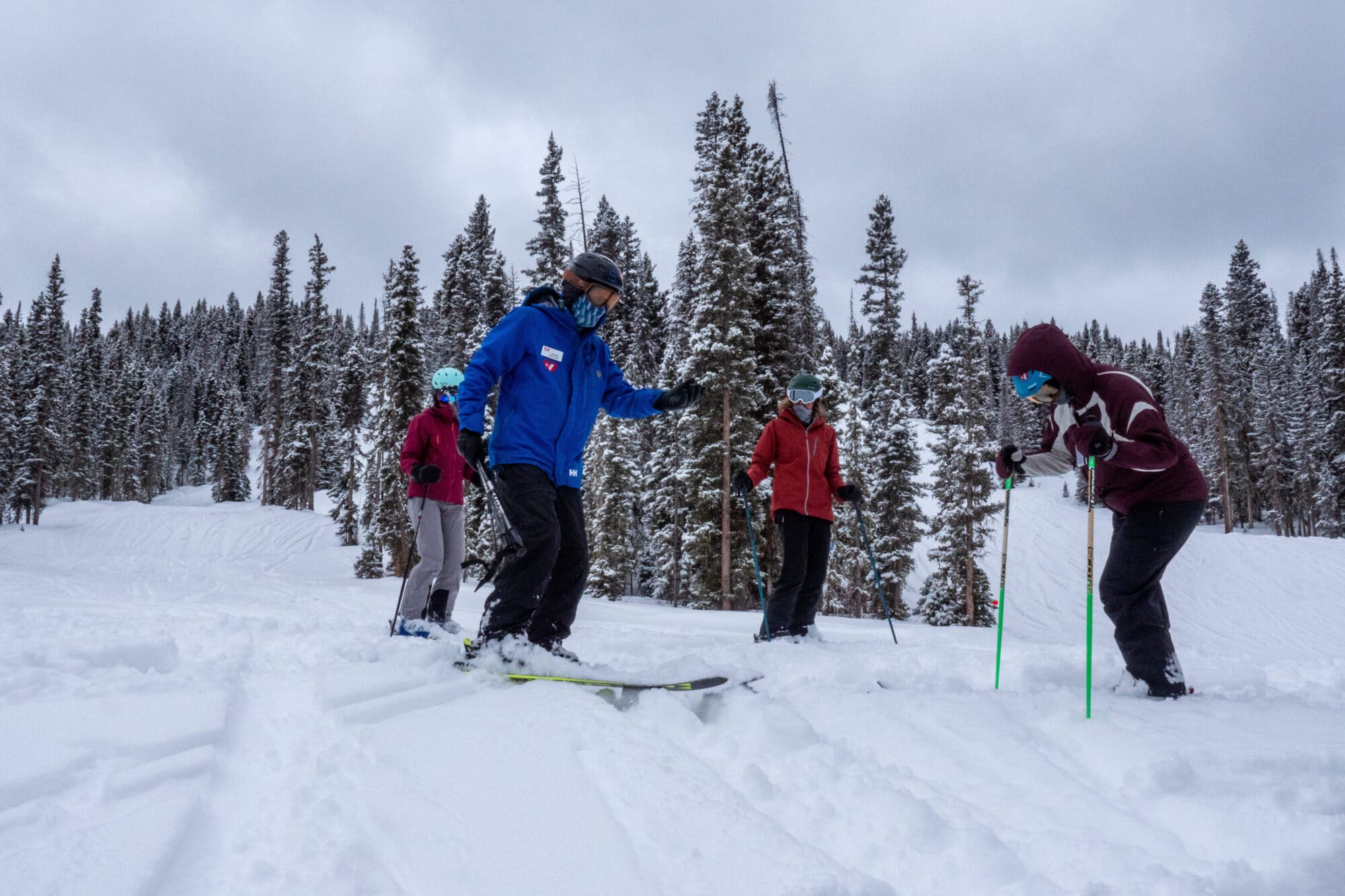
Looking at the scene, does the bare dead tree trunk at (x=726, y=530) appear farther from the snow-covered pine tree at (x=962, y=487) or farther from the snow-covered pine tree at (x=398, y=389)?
the snow-covered pine tree at (x=398, y=389)

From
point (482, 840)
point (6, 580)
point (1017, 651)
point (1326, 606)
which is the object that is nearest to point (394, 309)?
point (6, 580)

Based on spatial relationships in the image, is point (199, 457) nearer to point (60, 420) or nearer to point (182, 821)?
point (60, 420)

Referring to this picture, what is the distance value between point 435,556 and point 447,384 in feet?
5.53

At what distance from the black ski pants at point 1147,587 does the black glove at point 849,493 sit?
8.60 ft

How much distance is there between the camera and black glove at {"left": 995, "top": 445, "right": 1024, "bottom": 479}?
466 cm

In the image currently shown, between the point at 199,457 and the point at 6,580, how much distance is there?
2940 inches

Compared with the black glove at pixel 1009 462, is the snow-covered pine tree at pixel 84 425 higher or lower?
higher

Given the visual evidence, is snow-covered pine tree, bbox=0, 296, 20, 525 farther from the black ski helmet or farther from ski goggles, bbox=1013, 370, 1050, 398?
ski goggles, bbox=1013, 370, 1050, 398

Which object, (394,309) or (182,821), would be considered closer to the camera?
(182,821)

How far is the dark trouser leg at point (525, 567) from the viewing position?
4137 mm

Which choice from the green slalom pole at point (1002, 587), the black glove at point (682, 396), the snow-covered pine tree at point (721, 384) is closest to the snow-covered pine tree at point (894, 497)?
the snow-covered pine tree at point (721, 384)

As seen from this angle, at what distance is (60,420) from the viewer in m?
53.9

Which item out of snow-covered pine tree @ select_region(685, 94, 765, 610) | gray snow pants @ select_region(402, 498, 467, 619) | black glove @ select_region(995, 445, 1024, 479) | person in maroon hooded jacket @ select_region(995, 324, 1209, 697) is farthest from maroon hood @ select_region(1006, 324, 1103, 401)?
snow-covered pine tree @ select_region(685, 94, 765, 610)

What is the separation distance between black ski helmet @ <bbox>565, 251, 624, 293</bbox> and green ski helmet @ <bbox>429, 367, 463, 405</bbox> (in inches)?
104
